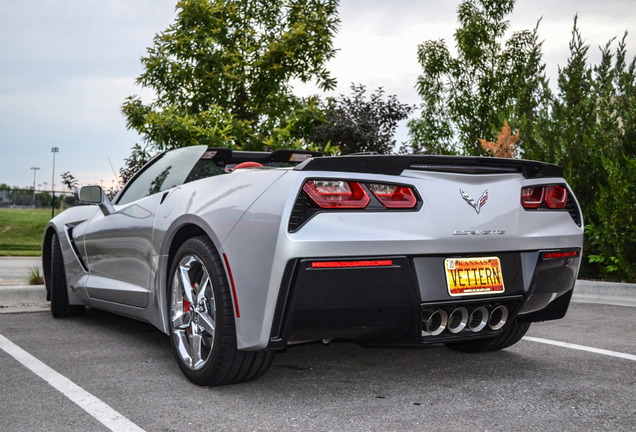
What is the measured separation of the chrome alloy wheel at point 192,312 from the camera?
364 cm

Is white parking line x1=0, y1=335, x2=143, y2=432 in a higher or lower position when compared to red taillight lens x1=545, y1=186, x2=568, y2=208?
lower

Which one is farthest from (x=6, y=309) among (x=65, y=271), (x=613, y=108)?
(x=613, y=108)

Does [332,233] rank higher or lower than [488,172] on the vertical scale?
lower

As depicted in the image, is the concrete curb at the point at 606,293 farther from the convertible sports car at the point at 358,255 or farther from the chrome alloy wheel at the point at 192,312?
the chrome alloy wheel at the point at 192,312

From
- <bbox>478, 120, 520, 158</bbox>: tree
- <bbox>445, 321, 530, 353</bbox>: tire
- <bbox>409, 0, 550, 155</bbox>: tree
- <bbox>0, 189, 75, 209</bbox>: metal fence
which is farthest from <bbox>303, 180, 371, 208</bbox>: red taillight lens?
<bbox>0, 189, 75, 209</bbox>: metal fence

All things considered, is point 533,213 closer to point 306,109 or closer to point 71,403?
point 71,403

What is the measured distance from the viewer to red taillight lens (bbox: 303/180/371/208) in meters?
3.18

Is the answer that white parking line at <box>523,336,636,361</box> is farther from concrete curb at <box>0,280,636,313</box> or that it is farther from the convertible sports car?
concrete curb at <box>0,280,636,313</box>

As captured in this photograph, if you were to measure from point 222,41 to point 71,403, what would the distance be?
8426 mm

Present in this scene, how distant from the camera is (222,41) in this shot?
11.0 metres

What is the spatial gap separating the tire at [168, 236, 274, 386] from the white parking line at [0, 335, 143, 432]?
0.53m

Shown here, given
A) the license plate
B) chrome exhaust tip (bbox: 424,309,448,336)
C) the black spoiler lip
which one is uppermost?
the black spoiler lip

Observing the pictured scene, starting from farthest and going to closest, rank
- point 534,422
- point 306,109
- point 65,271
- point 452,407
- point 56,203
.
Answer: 1. point 56,203
2. point 306,109
3. point 65,271
4. point 452,407
5. point 534,422

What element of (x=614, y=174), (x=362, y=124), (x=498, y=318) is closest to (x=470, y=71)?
(x=362, y=124)
